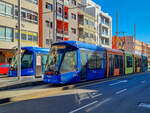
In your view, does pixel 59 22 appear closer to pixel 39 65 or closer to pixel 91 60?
pixel 39 65

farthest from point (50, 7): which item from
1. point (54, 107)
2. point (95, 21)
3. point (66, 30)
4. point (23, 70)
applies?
point (54, 107)

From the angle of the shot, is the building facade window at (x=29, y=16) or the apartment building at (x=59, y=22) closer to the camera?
the building facade window at (x=29, y=16)

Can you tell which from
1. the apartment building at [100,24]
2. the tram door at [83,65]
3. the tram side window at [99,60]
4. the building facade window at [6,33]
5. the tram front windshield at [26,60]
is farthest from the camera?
the apartment building at [100,24]

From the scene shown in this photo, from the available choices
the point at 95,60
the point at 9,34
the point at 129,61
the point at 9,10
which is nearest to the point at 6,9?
the point at 9,10

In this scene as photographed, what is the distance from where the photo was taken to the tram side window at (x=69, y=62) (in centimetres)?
1138

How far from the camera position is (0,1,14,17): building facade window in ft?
83.9

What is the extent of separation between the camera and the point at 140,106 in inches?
280

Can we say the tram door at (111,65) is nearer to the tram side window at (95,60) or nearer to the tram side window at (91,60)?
the tram side window at (95,60)

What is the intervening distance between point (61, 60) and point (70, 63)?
3.06 ft

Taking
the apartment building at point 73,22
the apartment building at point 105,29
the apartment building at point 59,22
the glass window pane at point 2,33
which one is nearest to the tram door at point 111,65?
the apartment building at point 59,22

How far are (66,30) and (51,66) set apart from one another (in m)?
28.5

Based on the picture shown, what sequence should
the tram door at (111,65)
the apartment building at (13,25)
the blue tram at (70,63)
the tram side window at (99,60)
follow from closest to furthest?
the blue tram at (70,63)
the tram side window at (99,60)
the tram door at (111,65)
the apartment building at (13,25)

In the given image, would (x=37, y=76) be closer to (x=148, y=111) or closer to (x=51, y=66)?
(x=51, y=66)

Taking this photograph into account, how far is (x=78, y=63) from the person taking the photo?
12.6m
